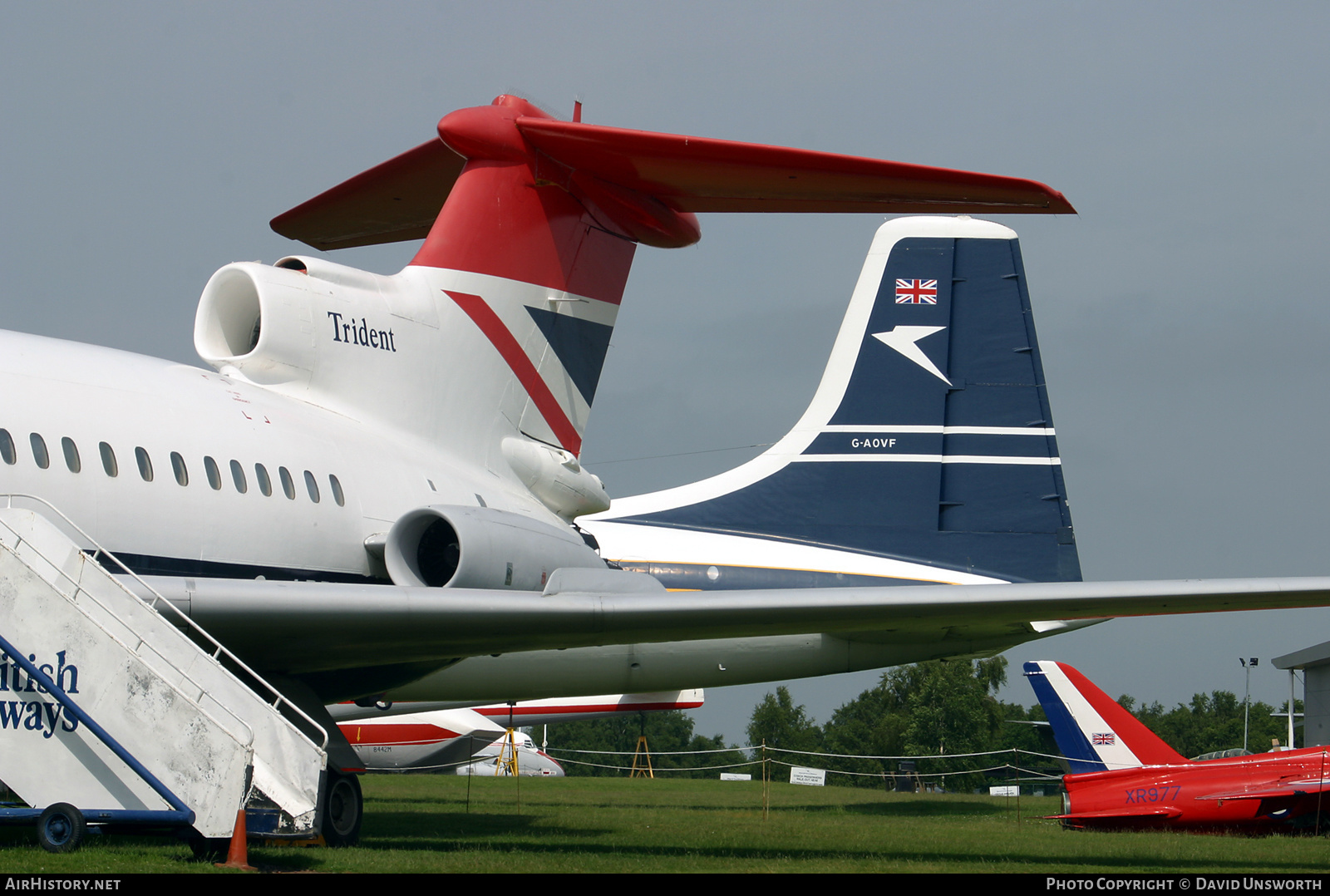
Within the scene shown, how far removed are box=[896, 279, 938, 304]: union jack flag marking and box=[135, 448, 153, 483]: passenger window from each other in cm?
1032

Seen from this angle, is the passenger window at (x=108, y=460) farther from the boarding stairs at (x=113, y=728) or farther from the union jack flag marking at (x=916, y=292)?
the union jack flag marking at (x=916, y=292)

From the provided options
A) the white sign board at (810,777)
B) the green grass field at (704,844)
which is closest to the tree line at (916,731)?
the white sign board at (810,777)

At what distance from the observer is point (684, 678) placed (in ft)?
46.3

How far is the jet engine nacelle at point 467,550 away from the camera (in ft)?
34.2

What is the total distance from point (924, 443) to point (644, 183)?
5149mm

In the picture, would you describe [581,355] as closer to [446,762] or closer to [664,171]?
[664,171]

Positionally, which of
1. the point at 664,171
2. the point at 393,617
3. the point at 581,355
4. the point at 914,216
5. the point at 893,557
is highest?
the point at 914,216

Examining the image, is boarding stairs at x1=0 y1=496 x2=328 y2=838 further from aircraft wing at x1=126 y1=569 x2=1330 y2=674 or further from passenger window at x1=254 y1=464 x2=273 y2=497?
passenger window at x1=254 y1=464 x2=273 y2=497

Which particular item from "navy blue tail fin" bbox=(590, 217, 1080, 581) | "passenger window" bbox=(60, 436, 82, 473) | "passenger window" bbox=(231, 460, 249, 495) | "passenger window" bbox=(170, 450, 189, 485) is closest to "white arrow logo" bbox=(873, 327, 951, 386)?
"navy blue tail fin" bbox=(590, 217, 1080, 581)

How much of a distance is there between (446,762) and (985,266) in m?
15.5

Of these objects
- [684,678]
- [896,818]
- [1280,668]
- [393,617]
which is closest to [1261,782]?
[896,818]

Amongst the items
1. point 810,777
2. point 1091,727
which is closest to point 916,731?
point 810,777

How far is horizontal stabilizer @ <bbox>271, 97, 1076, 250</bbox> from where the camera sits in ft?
38.8

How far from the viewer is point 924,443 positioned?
1602 centimetres
